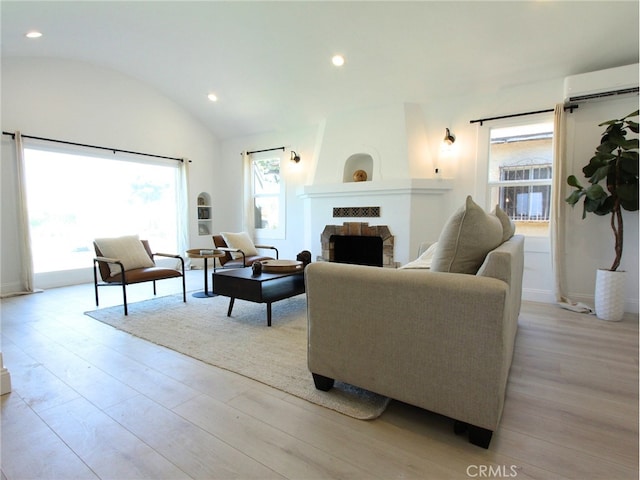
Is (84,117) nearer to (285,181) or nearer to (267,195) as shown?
(267,195)

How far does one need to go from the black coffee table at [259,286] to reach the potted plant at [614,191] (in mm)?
3035

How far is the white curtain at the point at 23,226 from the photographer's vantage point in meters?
4.23

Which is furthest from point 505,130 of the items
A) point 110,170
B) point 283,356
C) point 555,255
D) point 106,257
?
point 110,170

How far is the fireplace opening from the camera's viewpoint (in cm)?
507

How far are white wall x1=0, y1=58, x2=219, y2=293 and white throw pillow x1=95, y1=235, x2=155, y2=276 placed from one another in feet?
5.59

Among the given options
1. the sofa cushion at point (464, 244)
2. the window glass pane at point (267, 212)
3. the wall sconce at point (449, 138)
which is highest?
the wall sconce at point (449, 138)

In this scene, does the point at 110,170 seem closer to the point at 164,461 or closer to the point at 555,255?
the point at 164,461

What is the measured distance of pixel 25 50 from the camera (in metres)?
4.18

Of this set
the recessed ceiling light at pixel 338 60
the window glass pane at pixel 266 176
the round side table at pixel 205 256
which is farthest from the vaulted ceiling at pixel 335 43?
the round side table at pixel 205 256

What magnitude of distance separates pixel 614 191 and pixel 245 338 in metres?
3.81

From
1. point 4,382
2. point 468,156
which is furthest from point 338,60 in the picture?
point 4,382

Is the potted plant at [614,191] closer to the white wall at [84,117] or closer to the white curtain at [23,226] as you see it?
the white wall at [84,117]

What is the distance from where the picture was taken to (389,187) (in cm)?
462

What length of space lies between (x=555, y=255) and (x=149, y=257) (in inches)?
188
